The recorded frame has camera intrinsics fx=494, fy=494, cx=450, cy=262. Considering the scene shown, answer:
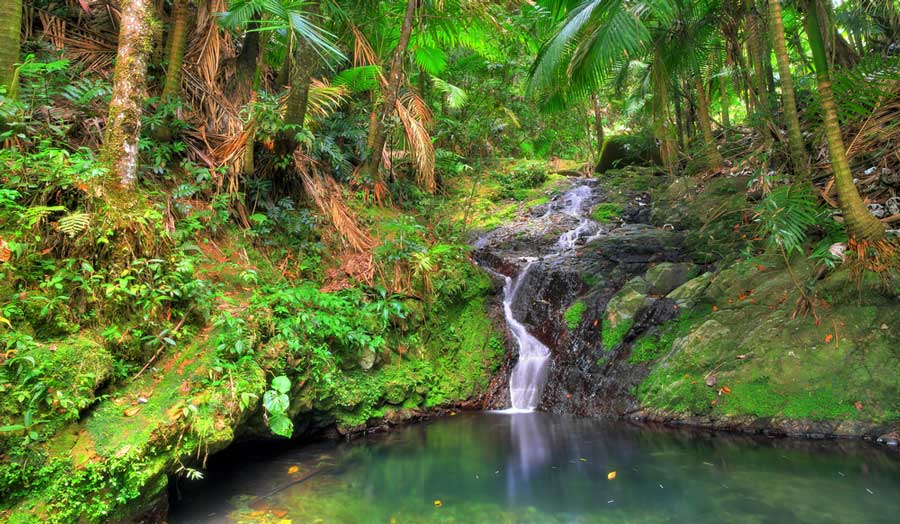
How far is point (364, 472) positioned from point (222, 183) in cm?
415

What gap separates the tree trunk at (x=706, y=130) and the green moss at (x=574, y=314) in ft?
17.4

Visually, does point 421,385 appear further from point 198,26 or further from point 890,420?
point 198,26

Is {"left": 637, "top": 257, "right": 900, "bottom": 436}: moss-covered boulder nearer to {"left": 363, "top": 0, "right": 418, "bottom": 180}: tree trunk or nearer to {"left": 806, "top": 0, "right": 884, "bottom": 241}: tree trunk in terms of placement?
{"left": 806, "top": 0, "right": 884, "bottom": 241}: tree trunk

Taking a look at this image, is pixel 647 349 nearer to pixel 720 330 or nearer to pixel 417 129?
pixel 720 330

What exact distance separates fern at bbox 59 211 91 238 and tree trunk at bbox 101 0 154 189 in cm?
57

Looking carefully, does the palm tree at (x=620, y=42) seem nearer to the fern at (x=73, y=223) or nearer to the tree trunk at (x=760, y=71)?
the tree trunk at (x=760, y=71)

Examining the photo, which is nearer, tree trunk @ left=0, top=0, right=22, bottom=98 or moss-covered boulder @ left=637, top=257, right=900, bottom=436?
tree trunk @ left=0, top=0, right=22, bottom=98

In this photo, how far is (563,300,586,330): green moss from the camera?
26.4 ft

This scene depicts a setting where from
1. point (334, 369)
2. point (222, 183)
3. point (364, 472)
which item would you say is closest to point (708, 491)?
point (364, 472)

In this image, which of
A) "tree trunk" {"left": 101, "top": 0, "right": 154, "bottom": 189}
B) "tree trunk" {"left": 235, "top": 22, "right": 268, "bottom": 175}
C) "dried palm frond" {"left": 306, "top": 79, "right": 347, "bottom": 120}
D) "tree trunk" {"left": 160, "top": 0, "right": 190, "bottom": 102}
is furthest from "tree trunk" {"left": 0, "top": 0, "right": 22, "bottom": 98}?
"dried palm frond" {"left": 306, "top": 79, "right": 347, "bottom": 120}

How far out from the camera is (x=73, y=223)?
4.09m

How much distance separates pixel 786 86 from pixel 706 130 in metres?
4.20

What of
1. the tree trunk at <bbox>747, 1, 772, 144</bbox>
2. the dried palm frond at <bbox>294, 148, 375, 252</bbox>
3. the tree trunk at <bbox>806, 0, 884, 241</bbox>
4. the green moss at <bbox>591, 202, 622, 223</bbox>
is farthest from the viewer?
the green moss at <bbox>591, 202, 622, 223</bbox>

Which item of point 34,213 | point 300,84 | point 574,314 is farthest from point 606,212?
point 34,213
